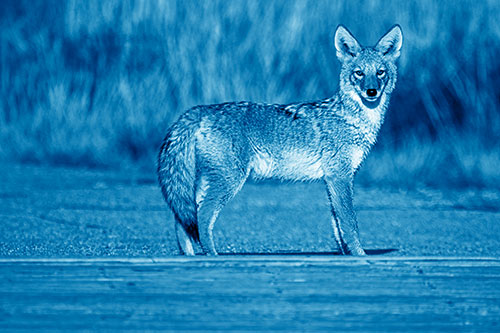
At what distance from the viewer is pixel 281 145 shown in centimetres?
691

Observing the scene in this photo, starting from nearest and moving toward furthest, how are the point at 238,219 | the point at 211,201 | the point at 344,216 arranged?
the point at 211,201
the point at 344,216
the point at 238,219

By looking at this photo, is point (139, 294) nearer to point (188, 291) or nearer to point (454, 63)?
point (188, 291)

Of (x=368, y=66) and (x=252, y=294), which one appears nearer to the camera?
(x=252, y=294)

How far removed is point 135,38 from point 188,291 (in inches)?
365

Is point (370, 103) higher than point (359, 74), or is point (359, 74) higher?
point (359, 74)

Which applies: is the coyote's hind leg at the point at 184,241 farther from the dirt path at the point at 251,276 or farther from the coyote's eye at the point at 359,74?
the coyote's eye at the point at 359,74

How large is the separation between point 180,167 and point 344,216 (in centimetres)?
116

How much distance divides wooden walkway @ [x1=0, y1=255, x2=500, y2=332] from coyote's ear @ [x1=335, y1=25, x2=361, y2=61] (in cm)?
198

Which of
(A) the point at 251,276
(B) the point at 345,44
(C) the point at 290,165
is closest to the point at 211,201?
(C) the point at 290,165

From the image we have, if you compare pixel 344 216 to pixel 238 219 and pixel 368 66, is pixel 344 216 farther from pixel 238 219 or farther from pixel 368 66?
pixel 238 219

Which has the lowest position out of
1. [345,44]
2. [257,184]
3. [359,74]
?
[257,184]

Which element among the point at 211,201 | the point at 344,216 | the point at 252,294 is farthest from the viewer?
the point at 344,216

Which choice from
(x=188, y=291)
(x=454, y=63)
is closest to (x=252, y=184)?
(x=454, y=63)

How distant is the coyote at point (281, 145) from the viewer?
637 cm
